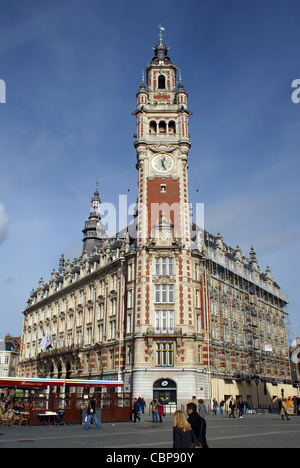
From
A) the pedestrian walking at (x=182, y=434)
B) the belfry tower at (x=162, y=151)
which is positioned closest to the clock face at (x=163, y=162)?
the belfry tower at (x=162, y=151)

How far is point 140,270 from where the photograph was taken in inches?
2126

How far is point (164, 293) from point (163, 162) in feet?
62.8

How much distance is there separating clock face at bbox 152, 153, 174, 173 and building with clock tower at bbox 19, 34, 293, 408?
143 millimetres

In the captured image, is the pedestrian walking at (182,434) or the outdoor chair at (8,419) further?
the outdoor chair at (8,419)

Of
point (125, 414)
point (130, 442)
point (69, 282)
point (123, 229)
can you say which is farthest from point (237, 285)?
point (130, 442)

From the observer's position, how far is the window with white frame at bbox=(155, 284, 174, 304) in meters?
52.4

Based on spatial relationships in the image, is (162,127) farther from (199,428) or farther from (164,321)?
(199,428)

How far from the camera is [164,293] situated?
173 ft

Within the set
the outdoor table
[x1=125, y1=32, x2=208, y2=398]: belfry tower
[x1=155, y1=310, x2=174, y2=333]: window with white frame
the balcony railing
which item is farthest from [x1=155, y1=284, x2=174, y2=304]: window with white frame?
the outdoor table

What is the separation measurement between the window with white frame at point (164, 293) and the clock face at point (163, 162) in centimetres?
1688

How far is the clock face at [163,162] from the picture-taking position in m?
60.2

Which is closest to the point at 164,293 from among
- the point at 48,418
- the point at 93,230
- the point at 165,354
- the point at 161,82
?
the point at 165,354

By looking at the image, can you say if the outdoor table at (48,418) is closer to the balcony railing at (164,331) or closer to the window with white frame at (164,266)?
the balcony railing at (164,331)
